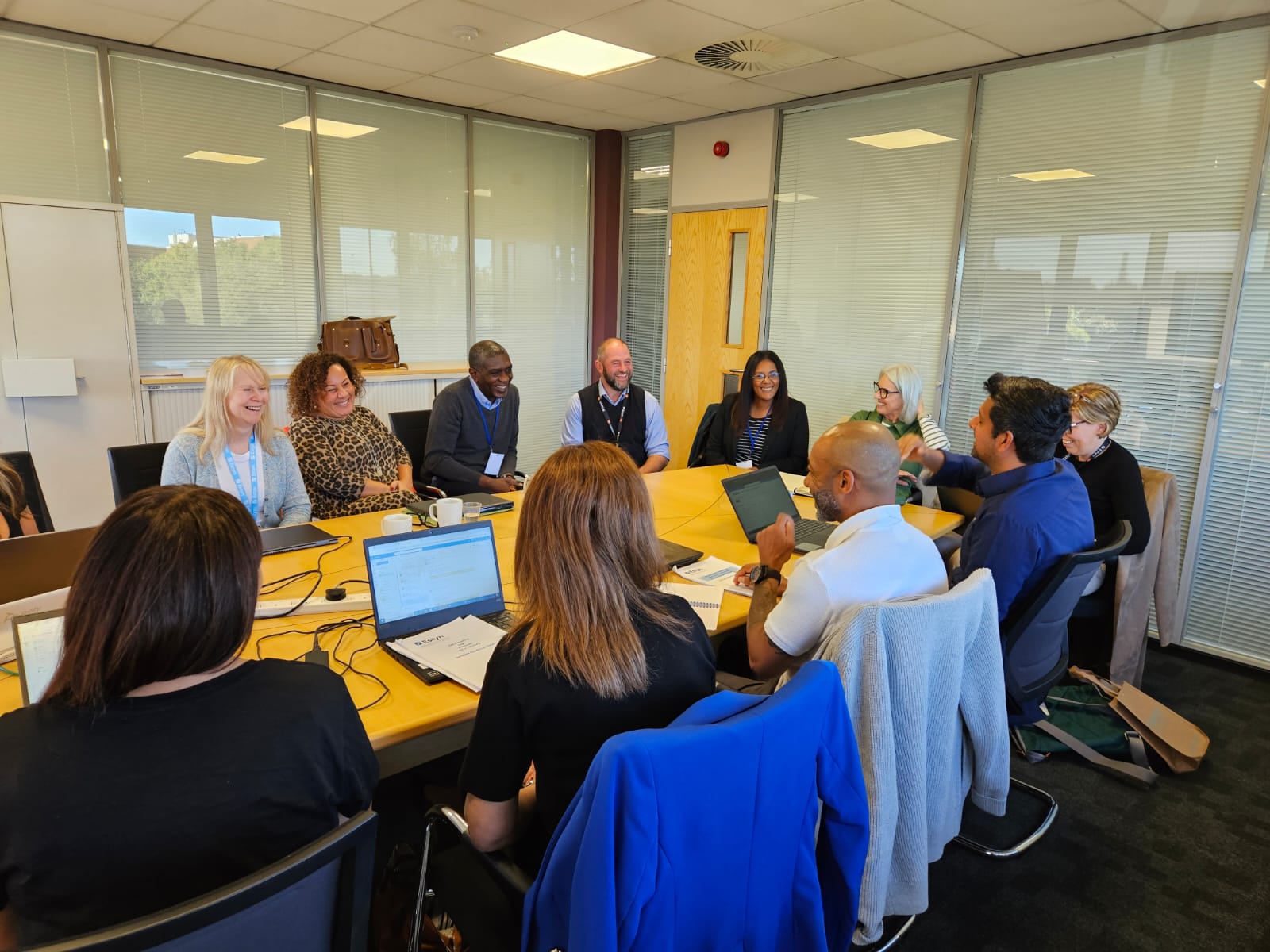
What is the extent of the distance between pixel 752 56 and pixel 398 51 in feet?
6.53

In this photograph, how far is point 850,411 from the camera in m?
5.34

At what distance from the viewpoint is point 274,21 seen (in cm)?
407

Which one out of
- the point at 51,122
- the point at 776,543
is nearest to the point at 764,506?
the point at 776,543

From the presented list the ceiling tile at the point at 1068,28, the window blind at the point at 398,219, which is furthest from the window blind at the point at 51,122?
the ceiling tile at the point at 1068,28

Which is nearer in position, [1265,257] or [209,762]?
[209,762]

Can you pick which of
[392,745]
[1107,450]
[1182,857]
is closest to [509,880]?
[392,745]

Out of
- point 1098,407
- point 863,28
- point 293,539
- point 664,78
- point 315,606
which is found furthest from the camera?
point 664,78

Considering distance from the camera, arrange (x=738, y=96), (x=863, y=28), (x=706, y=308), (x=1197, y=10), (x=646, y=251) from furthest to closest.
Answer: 1. (x=646, y=251)
2. (x=706, y=308)
3. (x=738, y=96)
4. (x=863, y=28)
5. (x=1197, y=10)

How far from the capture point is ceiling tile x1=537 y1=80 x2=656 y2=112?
5184 mm

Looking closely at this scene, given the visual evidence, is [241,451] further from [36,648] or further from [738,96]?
[738,96]

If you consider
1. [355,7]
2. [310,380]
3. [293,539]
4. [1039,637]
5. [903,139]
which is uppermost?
[355,7]

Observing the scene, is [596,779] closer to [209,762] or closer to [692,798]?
[692,798]

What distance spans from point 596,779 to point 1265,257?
13.5 feet

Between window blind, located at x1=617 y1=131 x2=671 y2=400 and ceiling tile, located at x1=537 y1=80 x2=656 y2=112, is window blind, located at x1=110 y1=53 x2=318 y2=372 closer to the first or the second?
ceiling tile, located at x1=537 y1=80 x2=656 y2=112
